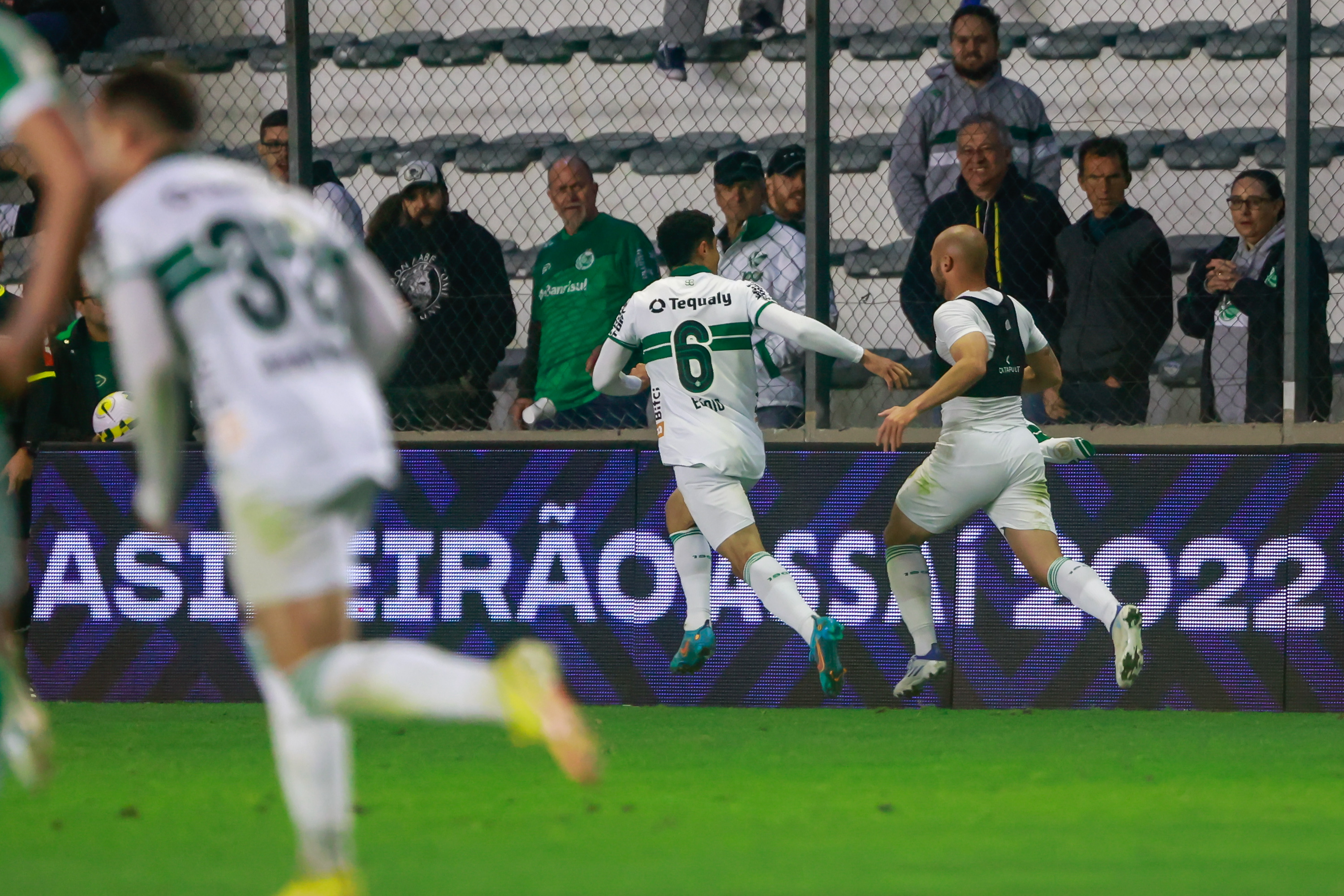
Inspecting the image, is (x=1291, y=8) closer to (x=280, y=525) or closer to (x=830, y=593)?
(x=830, y=593)

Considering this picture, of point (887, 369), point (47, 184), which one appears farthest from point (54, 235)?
point (887, 369)

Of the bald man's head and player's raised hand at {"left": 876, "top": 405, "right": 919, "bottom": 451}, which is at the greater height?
the bald man's head

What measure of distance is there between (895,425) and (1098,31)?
140 inches

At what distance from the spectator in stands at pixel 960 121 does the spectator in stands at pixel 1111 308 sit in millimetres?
360

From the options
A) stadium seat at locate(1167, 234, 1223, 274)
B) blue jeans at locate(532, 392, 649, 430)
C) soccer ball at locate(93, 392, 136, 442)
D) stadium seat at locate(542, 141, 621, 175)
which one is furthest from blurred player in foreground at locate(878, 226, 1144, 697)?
soccer ball at locate(93, 392, 136, 442)

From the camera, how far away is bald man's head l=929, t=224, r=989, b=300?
8695mm

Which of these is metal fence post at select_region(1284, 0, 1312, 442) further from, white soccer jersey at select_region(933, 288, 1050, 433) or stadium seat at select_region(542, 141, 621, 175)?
stadium seat at select_region(542, 141, 621, 175)

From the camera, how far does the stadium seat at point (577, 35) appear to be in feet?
38.1

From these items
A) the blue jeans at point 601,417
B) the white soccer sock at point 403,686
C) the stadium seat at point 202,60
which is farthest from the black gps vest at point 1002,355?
the stadium seat at point 202,60

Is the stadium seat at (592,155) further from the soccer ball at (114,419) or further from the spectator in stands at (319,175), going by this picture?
the soccer ball at (114,419)

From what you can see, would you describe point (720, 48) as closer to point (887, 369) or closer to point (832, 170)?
point (832, 170)

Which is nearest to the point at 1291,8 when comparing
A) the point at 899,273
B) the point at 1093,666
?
the point at 899,273

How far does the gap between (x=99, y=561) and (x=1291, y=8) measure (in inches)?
265

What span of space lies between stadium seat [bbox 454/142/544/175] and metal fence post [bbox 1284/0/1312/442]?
4.42 meters
